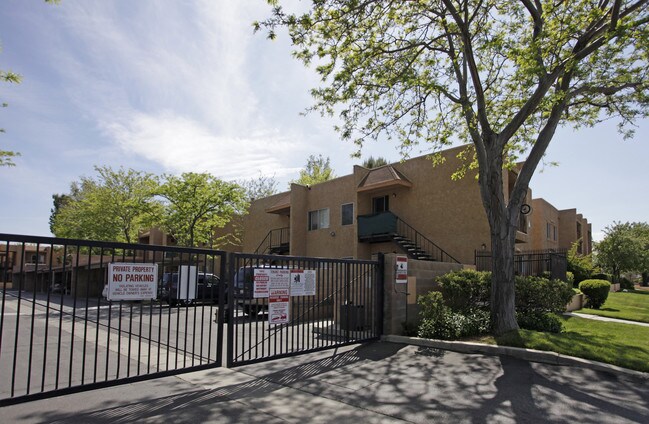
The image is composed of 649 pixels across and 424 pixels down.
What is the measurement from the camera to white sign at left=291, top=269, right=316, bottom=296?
8070 mm

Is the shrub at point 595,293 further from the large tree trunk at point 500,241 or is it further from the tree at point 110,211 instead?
the tree at point 110,211

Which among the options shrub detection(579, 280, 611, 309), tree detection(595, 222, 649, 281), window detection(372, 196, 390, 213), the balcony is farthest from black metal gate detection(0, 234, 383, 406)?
tree detection(595, 222, 649, 281)

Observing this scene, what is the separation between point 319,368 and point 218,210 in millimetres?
20565

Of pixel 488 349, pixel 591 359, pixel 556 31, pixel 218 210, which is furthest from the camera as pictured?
pixel 218 210

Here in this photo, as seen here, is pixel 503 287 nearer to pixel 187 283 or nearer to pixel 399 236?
pixel 187 283

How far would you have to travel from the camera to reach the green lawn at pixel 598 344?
7312 millimetres

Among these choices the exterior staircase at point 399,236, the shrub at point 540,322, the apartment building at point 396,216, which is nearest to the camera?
the shrub at point 540,322

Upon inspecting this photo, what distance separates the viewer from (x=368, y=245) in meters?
22.4

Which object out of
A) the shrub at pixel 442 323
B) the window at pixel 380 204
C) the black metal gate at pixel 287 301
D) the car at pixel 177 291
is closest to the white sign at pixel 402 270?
the black metal gate at pixel 287 301

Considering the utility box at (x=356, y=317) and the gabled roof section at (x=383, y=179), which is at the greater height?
the gabled roof section at (x=383, y=179)

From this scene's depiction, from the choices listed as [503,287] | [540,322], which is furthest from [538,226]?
[503,287]

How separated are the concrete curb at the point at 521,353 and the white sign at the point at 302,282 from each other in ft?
9.09

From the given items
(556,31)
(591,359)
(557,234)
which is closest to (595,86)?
(556,31)

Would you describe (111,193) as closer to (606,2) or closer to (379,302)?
(379,302)
